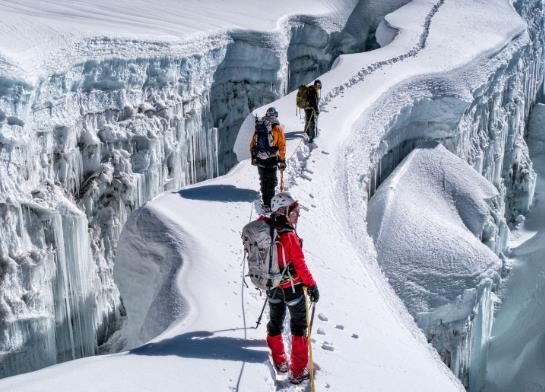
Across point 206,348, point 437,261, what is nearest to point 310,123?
point 437,261

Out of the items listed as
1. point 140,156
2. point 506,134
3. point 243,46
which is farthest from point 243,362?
point 506,134

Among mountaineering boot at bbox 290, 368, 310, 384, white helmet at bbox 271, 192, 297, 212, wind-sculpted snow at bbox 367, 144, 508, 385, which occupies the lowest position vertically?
wind-sculpted snow at bbox 367, 144, 508, 385

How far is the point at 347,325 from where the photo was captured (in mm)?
7312

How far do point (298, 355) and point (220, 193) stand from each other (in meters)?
4.63

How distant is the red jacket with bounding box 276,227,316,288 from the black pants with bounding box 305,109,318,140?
7457 mm

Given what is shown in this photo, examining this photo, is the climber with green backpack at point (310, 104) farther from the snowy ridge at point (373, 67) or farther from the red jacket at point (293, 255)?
the red jacket at point (293, 255)

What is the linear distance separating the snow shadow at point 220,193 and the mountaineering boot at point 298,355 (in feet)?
14.3

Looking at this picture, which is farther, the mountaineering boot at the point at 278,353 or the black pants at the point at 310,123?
the black pants at the point at 310,123

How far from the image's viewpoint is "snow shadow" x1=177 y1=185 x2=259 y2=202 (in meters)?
9.98

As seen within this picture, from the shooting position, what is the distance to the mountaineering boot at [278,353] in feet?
19.5

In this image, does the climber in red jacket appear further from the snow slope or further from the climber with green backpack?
the climber with green backpack

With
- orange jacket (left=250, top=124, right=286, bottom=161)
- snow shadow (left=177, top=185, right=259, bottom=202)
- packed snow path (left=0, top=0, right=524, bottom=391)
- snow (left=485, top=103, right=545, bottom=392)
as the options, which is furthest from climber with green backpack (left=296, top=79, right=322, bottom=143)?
snow (left=485, top=103, right=545, bottom=392)

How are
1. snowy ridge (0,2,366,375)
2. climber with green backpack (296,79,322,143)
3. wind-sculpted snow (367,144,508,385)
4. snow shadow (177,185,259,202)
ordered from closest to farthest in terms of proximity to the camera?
snow shadow (177,185,259,202)
snowy ridge (0,2,366,375)
climber with green backpack (296,79,322,143)
wind-sculpted snow (367,144,508,385)

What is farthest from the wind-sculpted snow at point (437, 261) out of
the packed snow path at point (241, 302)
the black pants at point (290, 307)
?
the black pants at point (290, 307)
